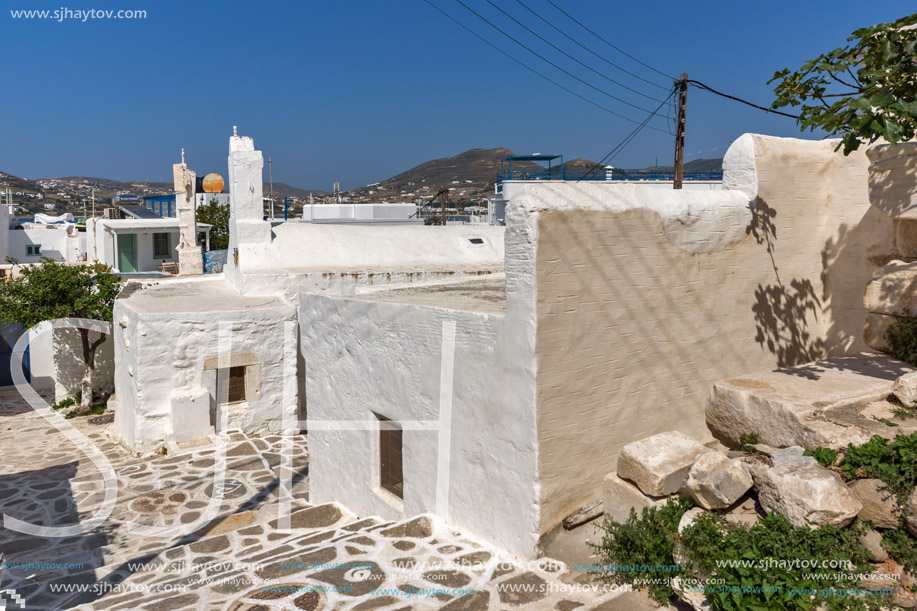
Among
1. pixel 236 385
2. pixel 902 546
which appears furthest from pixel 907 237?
pixel 236 385

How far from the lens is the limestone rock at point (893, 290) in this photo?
5328 mm

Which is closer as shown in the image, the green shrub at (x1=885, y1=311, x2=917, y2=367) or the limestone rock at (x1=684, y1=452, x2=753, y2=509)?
the limestone rock at (x1=684, y1=452, x2=753, y2=509)

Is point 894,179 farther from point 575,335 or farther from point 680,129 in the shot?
point 680,129

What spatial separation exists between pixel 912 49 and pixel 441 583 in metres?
5.01

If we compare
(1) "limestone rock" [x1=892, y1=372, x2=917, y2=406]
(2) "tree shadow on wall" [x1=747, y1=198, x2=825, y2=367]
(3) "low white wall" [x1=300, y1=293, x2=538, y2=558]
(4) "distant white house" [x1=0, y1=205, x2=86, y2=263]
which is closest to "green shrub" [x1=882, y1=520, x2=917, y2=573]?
(1) "limestone rock" [x1=892, y1=372, x2=917, y2=406]

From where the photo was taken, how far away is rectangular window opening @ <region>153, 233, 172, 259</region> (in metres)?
28.6

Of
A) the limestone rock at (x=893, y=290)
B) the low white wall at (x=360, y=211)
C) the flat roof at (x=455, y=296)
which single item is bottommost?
the flat roof at (x=455, y=296)

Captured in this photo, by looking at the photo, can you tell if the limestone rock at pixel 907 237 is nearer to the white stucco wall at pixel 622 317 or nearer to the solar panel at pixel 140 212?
the white stucco wall at pixel 622 317

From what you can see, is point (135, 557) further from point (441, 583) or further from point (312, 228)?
point (312, 228)

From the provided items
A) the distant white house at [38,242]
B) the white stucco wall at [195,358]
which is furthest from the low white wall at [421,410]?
the distant white house at [38,242]

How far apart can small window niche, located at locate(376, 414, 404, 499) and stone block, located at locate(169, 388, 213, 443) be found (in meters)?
4.37

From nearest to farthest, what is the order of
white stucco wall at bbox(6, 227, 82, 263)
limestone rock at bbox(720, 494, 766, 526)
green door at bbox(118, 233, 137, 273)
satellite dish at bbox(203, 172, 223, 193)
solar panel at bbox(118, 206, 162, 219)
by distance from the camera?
limestone rock at bbox(720, 494, 766, 526) < satellite dish at bbox(203, 172, 223, 193) < green door at bbox(118, 233, 137, 273) < white stucco wall at bbox(6, 227, 82, 263) < solar panel at bbox(118, 206, 162, 219)

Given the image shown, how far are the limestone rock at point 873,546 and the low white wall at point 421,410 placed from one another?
2095mm

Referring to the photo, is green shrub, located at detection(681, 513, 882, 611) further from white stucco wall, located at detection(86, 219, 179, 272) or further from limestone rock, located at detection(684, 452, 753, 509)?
white stucco wall, located at detection(86, 219, 179, 272)
